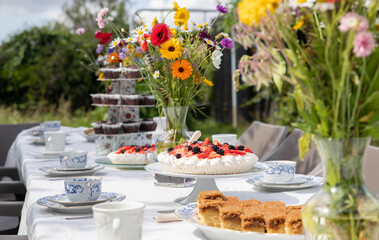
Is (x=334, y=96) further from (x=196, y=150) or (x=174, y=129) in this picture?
(x=174, y=129)

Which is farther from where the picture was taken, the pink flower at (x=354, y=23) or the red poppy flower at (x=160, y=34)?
the red poppy flower at (x=160, y=34)

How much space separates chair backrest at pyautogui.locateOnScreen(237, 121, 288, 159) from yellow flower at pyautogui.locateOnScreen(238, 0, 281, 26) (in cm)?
252

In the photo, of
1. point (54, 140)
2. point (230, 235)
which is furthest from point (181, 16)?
point (54, 140)

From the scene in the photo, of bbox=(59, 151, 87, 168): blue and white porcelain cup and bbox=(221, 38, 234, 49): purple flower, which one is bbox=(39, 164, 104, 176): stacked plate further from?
bbox=(221, 38, 234, 49): purple flower

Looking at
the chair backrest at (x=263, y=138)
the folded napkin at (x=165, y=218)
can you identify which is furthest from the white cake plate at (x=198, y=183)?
the chair backrest at (x=263, y=138)

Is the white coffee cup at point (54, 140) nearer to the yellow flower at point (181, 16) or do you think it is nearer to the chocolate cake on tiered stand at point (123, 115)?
the chocolate cake on tiered stand at point (123, 115)

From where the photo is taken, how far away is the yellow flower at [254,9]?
94 cm

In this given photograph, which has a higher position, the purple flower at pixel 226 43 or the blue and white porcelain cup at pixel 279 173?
the purple flower at pixel 226 43

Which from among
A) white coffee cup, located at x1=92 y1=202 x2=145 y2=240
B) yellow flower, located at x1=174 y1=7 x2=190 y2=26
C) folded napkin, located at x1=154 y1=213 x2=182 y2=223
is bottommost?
folded napkin, located at x1=154 y1=213 x2=182 y2=223

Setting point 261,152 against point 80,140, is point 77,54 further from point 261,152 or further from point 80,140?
point 261,152

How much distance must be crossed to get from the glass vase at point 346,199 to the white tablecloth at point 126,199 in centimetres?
46

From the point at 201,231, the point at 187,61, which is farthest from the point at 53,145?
the point at 201,231

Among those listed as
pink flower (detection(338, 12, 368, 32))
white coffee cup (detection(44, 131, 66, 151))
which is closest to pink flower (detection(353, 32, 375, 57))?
pink flower (detection(338, 12, 368, 32))

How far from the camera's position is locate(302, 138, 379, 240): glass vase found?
955 mm
